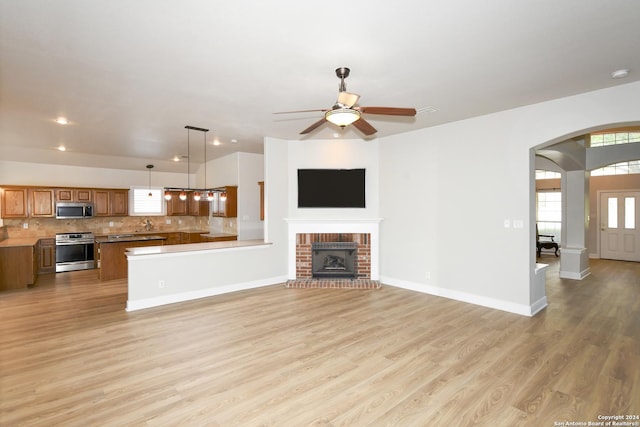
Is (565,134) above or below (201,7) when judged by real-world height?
below

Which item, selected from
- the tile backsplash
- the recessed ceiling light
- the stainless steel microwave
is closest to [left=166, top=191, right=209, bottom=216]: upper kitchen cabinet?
the tile backsplash

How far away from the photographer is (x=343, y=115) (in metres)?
2.93

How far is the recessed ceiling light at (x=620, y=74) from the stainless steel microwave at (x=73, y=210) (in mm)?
9923

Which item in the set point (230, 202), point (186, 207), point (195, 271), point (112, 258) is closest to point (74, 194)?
point (112, 258)

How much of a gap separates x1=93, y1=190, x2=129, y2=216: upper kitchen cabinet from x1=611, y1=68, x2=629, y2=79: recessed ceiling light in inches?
382

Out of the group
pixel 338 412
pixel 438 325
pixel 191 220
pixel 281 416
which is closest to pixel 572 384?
pixel 438 325

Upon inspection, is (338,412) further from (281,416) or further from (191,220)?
(191,220)

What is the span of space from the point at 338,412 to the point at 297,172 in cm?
457

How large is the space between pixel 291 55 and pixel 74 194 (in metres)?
7.54

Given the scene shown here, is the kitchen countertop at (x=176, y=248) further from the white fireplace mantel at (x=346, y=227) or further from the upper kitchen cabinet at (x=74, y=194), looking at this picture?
the upper kitchen cabinet at (x=74, y=194)

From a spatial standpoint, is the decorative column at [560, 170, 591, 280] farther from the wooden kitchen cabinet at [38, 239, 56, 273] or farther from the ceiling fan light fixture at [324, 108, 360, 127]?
the wooden kitchen cabinet at [38, 239, 56, 273]

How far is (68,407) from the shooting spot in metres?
2.35

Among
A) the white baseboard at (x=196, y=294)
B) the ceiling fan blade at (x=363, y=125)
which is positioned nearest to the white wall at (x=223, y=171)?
the white baseboard at (x=196, y=294)

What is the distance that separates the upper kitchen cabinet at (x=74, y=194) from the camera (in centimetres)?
742
